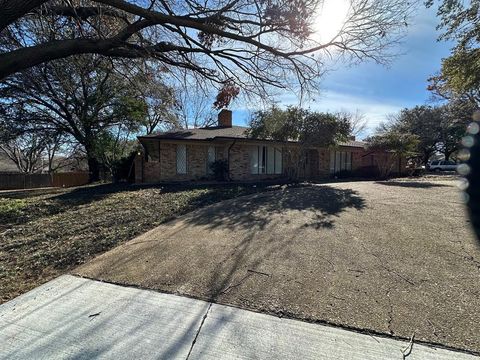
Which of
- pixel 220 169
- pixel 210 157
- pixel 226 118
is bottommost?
pixel 220 169

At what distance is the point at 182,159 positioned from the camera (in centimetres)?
1608

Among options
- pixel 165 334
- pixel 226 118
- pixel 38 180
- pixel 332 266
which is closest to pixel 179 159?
pixel 226 118

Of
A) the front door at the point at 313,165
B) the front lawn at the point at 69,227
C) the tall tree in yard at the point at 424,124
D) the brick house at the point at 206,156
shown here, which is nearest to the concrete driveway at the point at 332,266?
the front lawn at the point at 69,227

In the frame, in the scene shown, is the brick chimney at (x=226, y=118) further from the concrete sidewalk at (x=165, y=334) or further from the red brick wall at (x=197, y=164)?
the concrete sidewalk at (x=165, y=334)

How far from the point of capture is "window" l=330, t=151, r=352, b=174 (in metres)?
20.3

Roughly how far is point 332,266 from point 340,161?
58.5 ft

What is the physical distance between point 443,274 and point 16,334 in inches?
200

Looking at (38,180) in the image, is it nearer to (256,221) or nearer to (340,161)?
(340,161)

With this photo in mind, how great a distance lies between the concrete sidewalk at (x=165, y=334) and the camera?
2.58 meters

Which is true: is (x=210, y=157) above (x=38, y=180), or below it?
above

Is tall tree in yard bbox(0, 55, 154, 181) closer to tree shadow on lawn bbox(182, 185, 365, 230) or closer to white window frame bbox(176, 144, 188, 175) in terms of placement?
white window frame bbox(176, 144, 188, 175)

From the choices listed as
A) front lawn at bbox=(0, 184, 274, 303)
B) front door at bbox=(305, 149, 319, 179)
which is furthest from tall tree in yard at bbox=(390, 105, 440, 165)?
front lawn at bbox=(0, 184, 274, 303)

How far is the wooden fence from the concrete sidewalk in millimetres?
24499

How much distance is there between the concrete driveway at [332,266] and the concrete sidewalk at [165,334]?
215mm
